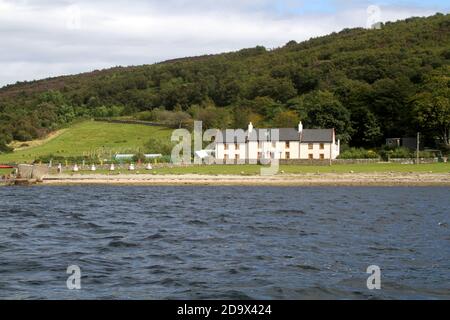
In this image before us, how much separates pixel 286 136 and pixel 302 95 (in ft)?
175

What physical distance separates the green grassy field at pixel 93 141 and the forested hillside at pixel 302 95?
17.9ft

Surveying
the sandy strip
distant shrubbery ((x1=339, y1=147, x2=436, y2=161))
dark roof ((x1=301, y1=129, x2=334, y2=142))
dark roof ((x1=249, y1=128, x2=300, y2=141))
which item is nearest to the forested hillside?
dark roof ((x1=301, y1=129, x2=334, y2=142))

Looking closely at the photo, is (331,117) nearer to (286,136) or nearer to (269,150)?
(286,136)

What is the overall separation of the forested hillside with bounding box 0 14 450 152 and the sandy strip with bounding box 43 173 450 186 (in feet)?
85.3

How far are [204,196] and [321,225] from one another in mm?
18424

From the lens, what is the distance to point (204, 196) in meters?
49.0

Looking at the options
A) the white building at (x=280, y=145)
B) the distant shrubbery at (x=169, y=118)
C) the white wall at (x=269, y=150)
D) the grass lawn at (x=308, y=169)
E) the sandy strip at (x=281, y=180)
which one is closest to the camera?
the sandy strip at (x=281, y=180)

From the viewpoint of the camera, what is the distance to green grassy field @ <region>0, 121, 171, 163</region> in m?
98.6

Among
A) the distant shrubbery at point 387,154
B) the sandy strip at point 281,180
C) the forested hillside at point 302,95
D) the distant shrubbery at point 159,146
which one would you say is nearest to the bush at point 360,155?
the distant shrubbery at point 387,154

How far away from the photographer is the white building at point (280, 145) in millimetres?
88500

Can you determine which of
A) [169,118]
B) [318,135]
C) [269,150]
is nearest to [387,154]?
[318,135]

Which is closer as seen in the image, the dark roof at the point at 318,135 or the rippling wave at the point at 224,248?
the rippling wave at the point at 224,248

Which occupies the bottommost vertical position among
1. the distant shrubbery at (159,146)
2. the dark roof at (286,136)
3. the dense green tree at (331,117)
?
the distant shrubbery at (159,146)

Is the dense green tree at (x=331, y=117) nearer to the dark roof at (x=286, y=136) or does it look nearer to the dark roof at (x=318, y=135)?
the dark roof at (x=318, y=135)
